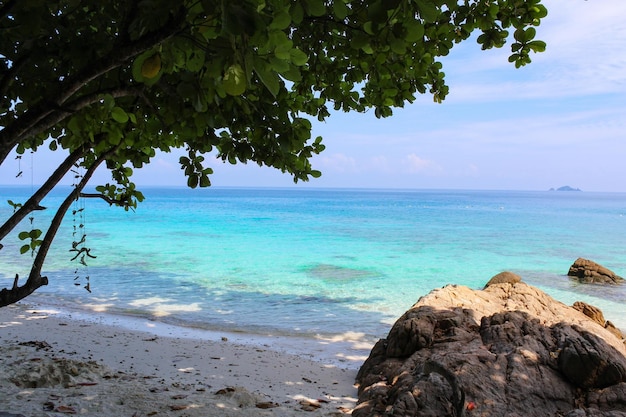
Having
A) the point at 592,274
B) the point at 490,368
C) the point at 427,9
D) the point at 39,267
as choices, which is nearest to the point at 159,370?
the point at 39,267

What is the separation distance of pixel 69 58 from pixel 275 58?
1.77m

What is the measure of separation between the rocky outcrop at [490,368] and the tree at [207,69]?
7.66 feet

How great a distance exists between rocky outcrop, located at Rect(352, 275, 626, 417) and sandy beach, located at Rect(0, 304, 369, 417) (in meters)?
0.79

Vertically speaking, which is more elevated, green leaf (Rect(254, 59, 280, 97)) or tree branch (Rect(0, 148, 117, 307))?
green leaf (Rect(254, 59, 280, 97))

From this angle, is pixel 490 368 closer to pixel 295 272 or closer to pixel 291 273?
pixel 291 273

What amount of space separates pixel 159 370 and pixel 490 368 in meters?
4.45

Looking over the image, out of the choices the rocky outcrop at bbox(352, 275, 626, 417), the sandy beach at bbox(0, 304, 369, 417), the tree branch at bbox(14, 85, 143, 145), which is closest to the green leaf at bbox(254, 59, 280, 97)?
the tree branch at bbox(14, 85, 143, 145)

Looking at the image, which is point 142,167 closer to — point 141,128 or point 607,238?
point 141,128

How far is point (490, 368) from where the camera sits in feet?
16.0

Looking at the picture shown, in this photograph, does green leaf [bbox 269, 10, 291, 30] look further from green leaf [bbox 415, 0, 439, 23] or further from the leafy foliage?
green leaf [bbox 415, 0, 439, 23]

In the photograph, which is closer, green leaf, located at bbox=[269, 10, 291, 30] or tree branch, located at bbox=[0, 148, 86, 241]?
green leaf, located at bbox=[269, 10, 291, 30]

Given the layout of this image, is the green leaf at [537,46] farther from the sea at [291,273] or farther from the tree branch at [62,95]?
the sea at [291,273]

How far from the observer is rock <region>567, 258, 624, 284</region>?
690 inches

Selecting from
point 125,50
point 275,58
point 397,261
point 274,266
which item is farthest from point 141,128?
point 397,261
